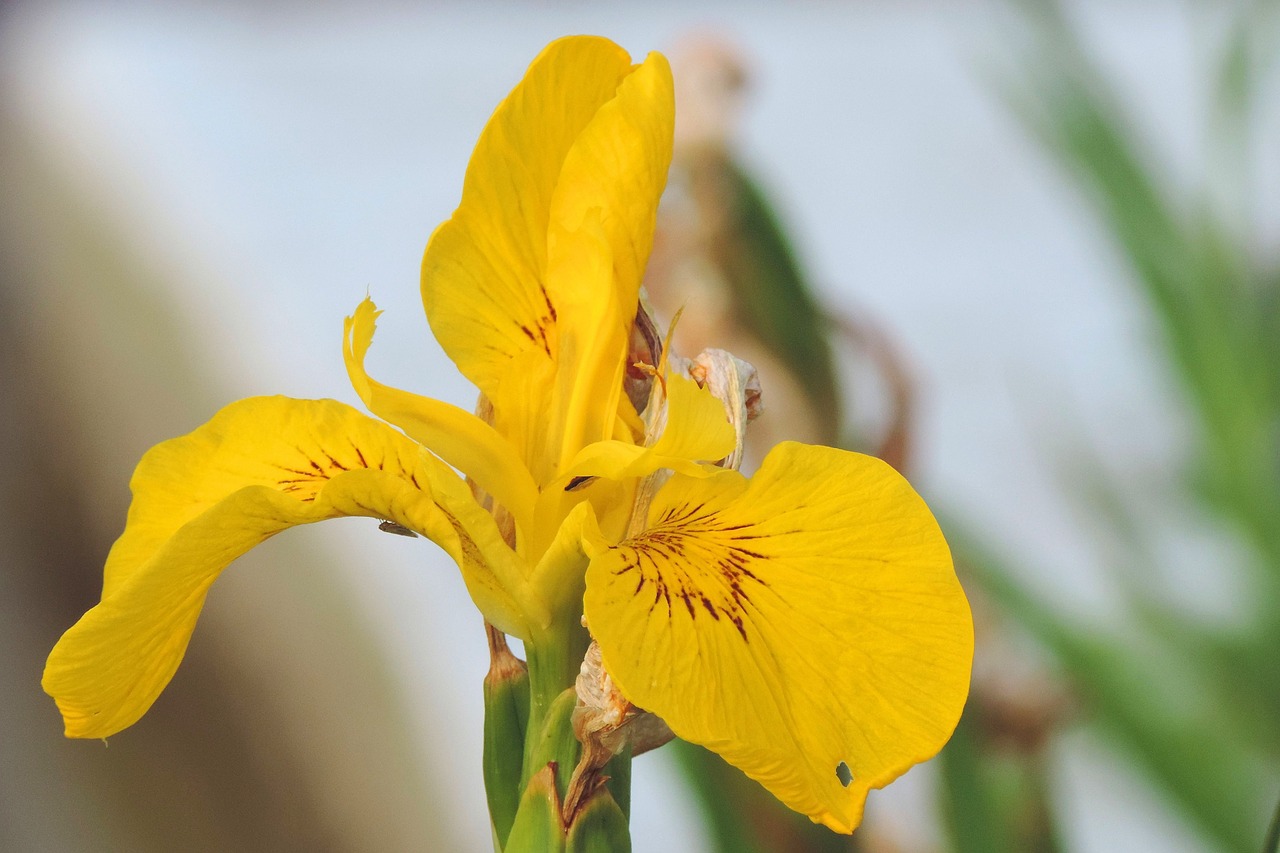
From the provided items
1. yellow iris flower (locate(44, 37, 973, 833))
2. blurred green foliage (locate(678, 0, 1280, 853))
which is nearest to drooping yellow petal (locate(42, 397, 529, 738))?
yellow iris flower (locate(44, 37, 973, 833))

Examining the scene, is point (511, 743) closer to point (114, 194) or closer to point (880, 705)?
point (880, 705)

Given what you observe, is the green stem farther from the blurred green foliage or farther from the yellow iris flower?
the blurred green foliage

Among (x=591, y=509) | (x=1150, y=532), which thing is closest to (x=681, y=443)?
(x=591, y=509)

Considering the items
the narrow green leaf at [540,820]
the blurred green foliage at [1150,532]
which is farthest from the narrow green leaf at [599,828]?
the blurred green foliage at [1150,532]

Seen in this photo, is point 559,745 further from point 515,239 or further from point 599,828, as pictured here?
point 515,239

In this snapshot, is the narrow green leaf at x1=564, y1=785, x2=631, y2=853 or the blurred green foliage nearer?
the narrow green leaf at x1=564, y1=785, x2=631, y2=853

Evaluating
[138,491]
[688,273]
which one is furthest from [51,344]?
[138,491]

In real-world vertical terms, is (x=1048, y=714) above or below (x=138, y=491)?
below
